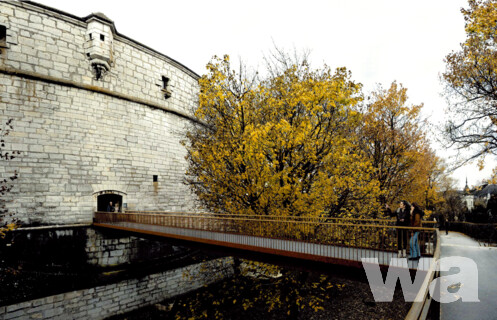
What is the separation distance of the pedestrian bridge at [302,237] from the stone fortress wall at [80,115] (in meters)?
3.69

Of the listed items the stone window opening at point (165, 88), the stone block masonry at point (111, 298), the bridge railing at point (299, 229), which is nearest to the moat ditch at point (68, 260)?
the stone block masonry at point (111, 298)

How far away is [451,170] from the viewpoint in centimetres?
908

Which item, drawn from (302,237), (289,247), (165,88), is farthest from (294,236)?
(165,88)

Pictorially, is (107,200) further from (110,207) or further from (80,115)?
(80,115)

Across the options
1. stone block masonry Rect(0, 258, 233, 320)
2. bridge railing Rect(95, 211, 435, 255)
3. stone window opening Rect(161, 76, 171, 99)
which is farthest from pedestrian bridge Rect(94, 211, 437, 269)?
stone window opening Rect(161, 76, 171, 99)

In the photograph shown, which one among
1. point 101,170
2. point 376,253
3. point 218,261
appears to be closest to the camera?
point 376,253

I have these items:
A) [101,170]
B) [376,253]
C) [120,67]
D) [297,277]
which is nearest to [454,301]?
[376,253]

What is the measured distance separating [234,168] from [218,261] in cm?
984

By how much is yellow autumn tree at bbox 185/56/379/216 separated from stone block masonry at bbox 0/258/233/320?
18.6ft

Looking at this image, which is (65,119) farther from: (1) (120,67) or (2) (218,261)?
(2) (218,261)

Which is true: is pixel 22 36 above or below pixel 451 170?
above

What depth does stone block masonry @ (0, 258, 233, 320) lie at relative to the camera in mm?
9461

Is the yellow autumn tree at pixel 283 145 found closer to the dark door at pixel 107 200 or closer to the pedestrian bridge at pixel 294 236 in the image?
the pedestrian bridge at pixel 294 236

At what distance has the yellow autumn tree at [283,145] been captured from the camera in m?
7.55
